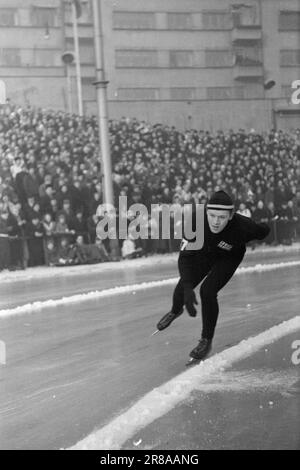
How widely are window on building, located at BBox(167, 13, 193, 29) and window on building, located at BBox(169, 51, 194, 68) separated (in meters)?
0.77

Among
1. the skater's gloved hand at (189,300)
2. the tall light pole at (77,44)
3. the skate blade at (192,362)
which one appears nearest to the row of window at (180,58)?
the tall light pole at (77,44)

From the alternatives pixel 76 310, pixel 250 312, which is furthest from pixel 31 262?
pixel 250 312

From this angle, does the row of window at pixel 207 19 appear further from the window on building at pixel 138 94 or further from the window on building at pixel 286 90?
the window on building at pixel 138 94

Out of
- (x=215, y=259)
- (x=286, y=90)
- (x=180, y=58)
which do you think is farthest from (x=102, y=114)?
(x=215, y=259)

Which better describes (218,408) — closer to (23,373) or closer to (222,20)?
(23,373)

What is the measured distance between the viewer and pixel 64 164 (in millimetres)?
17547

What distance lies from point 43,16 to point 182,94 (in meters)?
3.88

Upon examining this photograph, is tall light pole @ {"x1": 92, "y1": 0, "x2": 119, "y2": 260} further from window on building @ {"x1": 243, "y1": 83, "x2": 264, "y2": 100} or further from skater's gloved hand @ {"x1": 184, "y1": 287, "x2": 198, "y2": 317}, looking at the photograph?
skater's gloved hand @ {"x1": 184, "y1": 287, "x2": 198, "y2": 317}

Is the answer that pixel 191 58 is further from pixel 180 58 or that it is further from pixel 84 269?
pixel 84 269

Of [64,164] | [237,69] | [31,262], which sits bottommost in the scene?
[31,262]

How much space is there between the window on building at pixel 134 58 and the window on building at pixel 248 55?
1926 mm

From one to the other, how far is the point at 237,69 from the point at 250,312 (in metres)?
8.58

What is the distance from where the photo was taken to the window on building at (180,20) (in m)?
14.7

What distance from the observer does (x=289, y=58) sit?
55.9ft
